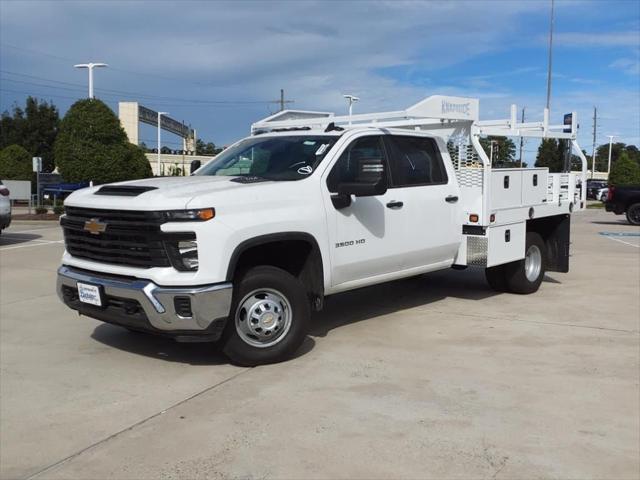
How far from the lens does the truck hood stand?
4828mm

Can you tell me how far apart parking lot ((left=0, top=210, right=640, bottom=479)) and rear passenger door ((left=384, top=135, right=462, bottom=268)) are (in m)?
0.78

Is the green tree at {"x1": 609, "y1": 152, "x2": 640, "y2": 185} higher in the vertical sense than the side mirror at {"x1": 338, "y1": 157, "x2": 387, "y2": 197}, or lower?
higher

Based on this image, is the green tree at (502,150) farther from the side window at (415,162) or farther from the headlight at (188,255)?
the headlight at (188,255)

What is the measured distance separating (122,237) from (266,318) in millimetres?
1312

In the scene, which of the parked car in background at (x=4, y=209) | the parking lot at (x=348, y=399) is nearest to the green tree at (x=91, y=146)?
the parked car in background at (x=4, y=209)

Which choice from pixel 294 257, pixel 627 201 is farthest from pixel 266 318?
pixel 627 201

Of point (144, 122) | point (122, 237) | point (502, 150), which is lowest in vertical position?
point (122, 237)

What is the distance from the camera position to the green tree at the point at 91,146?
85.4ft

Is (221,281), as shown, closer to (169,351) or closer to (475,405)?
(169,351)

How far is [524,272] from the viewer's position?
8.47 meters

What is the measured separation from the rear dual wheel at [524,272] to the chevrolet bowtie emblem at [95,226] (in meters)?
5.21

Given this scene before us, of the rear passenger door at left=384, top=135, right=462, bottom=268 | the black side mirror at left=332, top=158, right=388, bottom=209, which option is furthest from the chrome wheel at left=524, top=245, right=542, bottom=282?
the black side mirror at left=332, top=158, right=388, bottom=209

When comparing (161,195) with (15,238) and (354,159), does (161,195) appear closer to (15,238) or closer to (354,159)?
(354,159)

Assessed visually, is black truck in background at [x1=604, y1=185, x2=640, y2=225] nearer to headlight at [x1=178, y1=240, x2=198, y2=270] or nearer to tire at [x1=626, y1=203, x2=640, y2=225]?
tire at [x1=626, y1=203, x2=640, y2=225]
